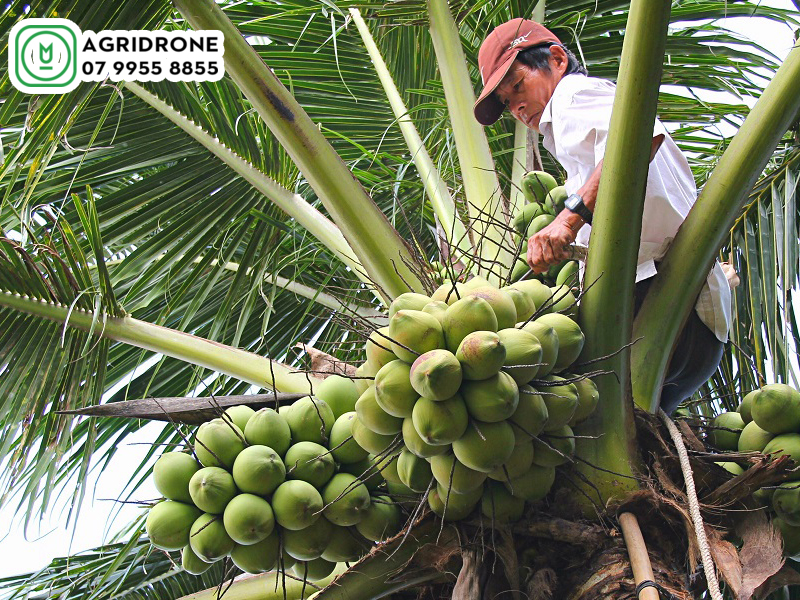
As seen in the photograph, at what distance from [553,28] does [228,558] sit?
243 centimetres

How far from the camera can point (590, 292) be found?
182cm

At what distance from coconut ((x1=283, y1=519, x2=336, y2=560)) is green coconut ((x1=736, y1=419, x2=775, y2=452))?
39.9 inches

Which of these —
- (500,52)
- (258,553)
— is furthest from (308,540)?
(500,52)

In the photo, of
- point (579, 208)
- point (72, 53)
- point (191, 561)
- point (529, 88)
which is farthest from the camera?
point (529, 88)

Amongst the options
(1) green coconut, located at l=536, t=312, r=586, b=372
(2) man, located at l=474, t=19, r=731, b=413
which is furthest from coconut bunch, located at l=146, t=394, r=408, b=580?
(2) man, located at l=474, t=19, r=731, b=413

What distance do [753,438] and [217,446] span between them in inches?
49.2

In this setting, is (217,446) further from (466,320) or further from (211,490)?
(466,320)

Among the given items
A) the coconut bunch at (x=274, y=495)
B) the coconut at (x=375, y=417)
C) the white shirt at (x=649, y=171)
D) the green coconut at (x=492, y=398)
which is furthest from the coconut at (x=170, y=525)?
the white shirt at (x=649, y=171)

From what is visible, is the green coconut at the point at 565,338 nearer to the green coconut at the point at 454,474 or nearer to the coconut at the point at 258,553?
the green coconut at the point at 454,474

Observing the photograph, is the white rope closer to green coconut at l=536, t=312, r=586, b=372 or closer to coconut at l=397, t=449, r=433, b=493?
green coconut at l=536, t=312, r=586, b=372

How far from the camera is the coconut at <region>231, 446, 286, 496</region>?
5.59 ft

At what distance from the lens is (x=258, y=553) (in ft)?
5.75

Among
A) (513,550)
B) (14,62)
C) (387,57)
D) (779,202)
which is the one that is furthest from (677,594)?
(387,57)

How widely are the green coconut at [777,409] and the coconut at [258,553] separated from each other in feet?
3.73
